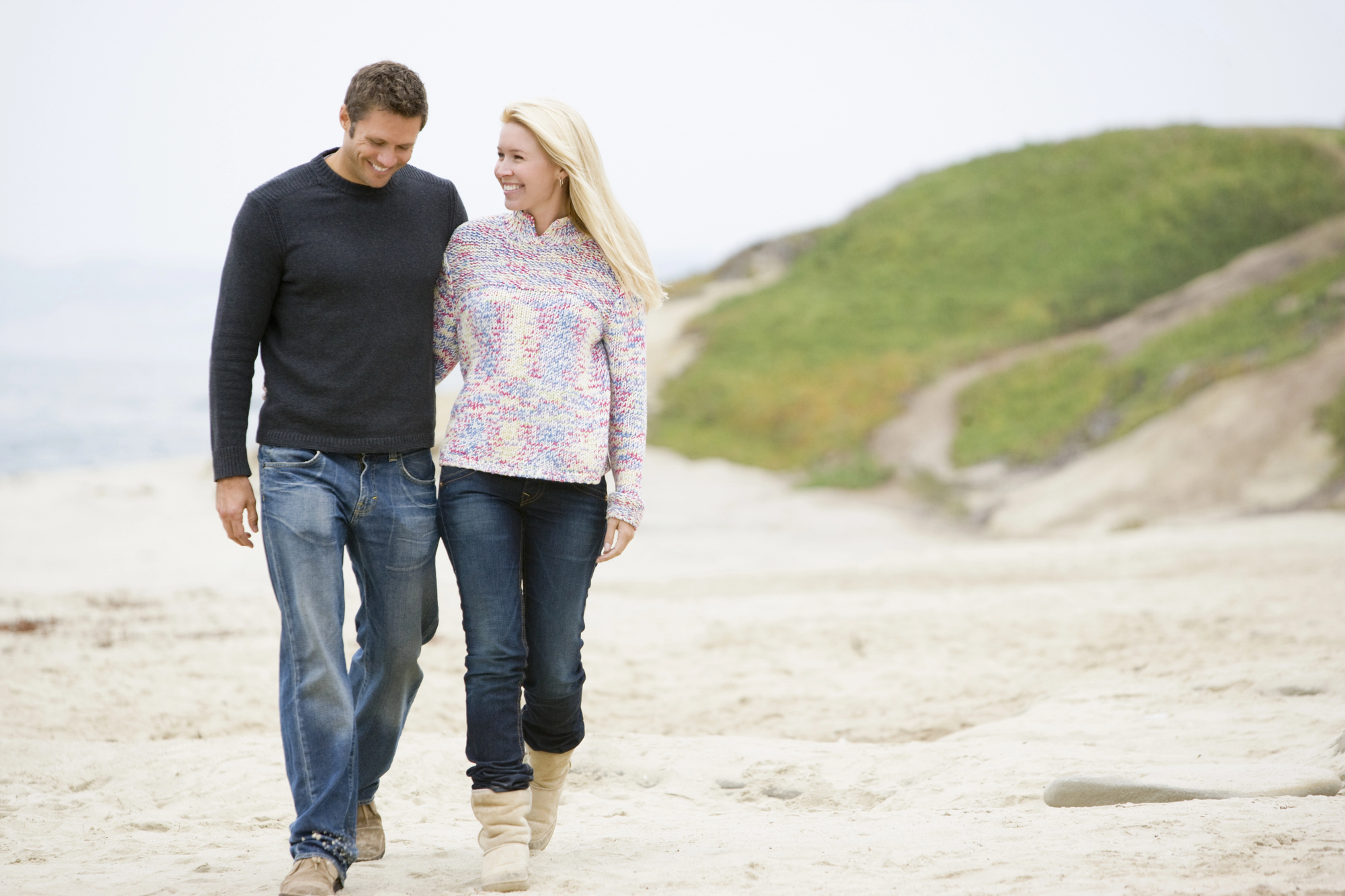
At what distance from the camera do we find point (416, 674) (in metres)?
3.60

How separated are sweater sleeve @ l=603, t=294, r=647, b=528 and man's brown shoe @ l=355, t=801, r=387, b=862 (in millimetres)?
1241

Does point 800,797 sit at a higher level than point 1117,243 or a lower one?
lower

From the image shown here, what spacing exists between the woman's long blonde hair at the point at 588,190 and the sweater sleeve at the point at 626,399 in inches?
3.3

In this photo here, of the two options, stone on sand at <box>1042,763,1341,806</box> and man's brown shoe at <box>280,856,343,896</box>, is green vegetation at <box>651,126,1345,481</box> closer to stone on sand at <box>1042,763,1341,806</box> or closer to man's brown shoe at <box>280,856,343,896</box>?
stone on sand at <box>1042,763,1341,806</box>

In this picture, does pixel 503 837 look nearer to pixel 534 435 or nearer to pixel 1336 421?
pixel 534 435

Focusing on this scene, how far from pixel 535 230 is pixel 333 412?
31.1 inches

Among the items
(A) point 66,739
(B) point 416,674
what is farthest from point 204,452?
(B) point 416,674

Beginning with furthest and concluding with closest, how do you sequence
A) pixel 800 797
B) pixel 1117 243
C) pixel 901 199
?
1. pixel 901 199
2. pixel 1117 243
3. pixel 800 797

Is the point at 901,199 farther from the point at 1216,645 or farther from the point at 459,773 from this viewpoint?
the point at 459,773

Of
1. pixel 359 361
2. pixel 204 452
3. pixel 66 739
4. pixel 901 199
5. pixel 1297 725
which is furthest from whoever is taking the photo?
pixel 901 199

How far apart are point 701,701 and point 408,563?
13.5ft

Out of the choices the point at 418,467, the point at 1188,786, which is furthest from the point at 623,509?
the point at 1188,786

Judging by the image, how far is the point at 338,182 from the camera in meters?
3.35

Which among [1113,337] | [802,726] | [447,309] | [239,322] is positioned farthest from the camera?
[1113,337]
